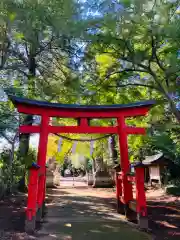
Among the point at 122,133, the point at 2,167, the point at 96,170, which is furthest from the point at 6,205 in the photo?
the point at 96,170

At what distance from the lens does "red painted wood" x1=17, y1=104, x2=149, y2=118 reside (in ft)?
20.7

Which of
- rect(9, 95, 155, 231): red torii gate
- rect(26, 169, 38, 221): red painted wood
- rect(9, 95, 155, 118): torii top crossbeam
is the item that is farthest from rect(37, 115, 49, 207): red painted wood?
rect(26, 169, 38, 221): red painted wood

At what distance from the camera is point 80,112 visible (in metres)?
6.61

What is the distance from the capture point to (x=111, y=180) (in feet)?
55.1

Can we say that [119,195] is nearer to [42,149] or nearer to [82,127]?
[82,127]

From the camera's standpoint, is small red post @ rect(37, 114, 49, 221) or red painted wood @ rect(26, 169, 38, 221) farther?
small red post @ rect(37, 114, 49, 221)

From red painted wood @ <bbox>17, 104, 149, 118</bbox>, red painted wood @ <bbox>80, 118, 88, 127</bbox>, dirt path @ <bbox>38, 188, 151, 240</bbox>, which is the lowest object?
dirt path @ <bbox>38, 188, 151, 240</bbox>

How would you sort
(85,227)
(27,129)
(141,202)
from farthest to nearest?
(27,129) < (85,227) < (141,202)

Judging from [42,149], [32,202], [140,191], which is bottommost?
[32,202]

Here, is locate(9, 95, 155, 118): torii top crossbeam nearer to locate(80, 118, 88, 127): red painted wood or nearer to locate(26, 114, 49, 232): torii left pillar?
locate(80, 118, 88, 127): red painted wood

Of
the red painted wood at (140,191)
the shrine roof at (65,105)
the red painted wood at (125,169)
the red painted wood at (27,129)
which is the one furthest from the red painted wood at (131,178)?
the red painted wood at (27,129)

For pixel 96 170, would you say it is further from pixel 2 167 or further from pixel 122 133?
pixel 122 133

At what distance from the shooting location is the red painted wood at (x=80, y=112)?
6297 millimetres

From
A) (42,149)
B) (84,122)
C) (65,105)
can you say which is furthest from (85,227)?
(65,105)
